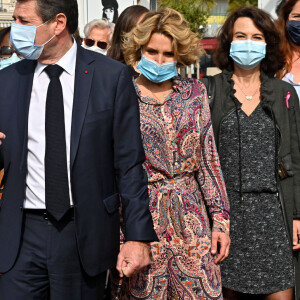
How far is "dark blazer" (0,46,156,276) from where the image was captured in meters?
→ 2.79

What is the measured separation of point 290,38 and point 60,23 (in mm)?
2721

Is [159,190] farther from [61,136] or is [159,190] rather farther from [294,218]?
[294,218]

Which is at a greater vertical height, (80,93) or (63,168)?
(80,93)

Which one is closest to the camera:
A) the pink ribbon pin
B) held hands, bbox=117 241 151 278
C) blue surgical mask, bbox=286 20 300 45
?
held hands, bbox=117 241 151 278

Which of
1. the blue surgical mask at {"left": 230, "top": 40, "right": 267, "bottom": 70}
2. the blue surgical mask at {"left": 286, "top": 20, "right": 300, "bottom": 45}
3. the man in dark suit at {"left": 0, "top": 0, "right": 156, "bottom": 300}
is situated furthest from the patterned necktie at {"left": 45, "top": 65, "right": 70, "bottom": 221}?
the blue surgical mask at {"left": 286, "top": 20, "right": 300, "bottom": 45}

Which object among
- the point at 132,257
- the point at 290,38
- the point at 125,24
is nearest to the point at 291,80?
the point at 290,38

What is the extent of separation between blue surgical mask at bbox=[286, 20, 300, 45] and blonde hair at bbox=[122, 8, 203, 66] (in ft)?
5.13

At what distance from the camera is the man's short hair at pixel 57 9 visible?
293 cm

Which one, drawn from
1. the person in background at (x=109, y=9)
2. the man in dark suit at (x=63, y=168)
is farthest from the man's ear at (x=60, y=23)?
the person in background at (x=109, y=9)

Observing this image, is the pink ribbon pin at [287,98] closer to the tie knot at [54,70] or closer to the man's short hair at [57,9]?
the man's short hair at [57,9]

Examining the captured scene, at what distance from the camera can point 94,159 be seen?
9.23 feet

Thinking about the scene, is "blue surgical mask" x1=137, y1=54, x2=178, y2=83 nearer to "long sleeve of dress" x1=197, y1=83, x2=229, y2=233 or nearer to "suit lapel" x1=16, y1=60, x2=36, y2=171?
"long sleeve of dress" x1=197, y1=83, x2=229, y2=233

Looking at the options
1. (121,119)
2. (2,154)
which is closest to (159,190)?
(121,119)

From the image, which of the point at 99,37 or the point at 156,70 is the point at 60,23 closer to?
the point at 156,70
